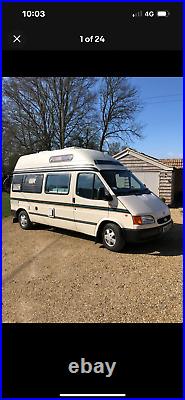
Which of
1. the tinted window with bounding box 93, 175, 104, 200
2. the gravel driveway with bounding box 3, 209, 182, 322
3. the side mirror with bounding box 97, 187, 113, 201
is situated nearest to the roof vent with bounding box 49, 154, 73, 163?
the tinted window with bounding box 93, 175, 104, 200

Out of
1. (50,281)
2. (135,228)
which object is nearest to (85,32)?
(50,281)

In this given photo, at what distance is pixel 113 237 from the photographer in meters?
4.68

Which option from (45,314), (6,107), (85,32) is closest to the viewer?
(85,32)

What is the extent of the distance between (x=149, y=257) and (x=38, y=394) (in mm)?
3411

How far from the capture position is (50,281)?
3416mm

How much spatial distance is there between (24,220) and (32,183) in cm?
126

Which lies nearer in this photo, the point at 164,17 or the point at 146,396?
the point at 146,396

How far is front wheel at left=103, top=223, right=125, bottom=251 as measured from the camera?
455 centimetres

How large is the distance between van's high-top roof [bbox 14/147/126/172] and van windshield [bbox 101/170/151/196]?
7.9 inches

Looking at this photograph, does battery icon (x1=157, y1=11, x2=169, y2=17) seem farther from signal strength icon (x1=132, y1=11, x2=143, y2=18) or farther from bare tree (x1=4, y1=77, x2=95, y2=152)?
bare tree (x1=4, y1=77, x2=95, y2=152)

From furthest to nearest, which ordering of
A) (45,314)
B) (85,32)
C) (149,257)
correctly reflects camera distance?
1. (149,257)
2. (45,314)
3. (85,32)

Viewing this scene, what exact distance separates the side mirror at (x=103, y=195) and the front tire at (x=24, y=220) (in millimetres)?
3065

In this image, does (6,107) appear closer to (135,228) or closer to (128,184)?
(135,228)

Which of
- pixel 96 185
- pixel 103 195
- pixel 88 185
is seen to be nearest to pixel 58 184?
pixel 88 185
